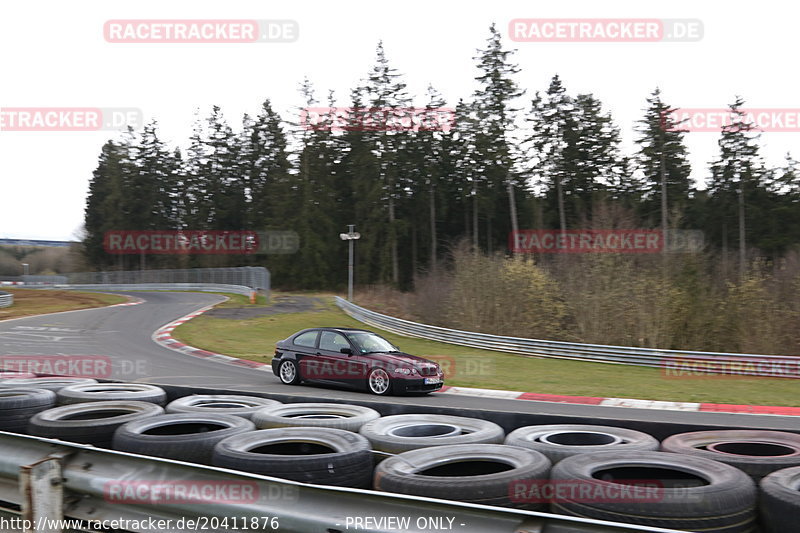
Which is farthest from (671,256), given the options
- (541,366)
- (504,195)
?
(504,195)

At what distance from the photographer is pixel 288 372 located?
14.7m

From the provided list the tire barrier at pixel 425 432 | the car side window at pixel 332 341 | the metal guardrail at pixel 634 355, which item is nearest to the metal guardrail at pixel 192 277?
the metal guardrail at pixel 634 355

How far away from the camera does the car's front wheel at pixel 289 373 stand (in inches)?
571

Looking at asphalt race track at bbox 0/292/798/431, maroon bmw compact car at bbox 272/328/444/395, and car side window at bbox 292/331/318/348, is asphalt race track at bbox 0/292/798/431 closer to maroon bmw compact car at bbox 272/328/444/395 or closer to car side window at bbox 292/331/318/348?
maroon bmw compact car at bbox 272/328/444/395

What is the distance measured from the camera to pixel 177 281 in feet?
204

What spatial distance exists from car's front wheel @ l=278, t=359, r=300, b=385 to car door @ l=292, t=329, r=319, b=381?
0.15 meters

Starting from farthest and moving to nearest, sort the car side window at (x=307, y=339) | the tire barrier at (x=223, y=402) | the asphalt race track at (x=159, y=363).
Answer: the car side window at (x=307, y=339), the asphalt race track at (x=159, y=363), the tire barrier at (x=223, y=402)

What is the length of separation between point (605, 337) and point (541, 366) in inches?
230

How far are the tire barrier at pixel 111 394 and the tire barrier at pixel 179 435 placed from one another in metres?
0.80

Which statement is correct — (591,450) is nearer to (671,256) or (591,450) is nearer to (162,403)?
(162,403)

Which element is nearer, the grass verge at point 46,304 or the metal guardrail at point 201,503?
the metal guardrail at point 201,503

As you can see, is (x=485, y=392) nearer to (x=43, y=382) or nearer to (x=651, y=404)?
(x=651, y=404)

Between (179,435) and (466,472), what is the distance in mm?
2000

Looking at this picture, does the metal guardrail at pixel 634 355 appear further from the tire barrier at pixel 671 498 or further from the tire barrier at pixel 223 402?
the tire barrier at pixel 671 498
